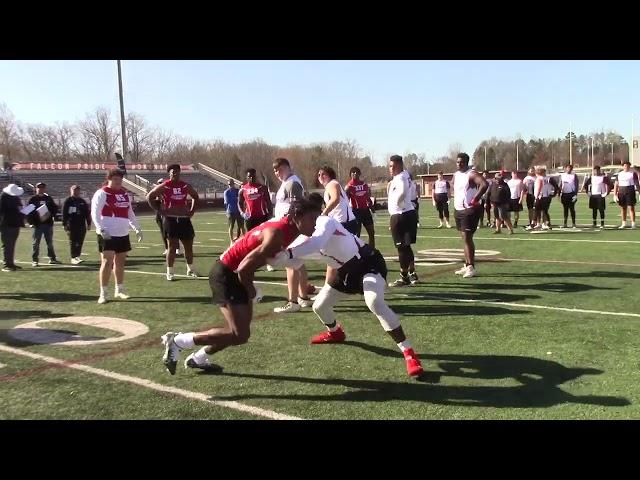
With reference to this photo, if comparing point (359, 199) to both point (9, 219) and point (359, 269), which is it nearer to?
point (359, 269)

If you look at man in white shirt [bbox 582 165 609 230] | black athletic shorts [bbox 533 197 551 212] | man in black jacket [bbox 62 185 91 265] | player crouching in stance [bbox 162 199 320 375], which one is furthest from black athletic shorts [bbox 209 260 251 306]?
man in white shirt [bbox 582 165 609 230]

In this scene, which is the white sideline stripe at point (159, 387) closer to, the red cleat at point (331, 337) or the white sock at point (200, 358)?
the white sock at point (200, 358)

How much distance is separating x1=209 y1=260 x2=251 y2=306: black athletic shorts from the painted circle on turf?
2102 mm

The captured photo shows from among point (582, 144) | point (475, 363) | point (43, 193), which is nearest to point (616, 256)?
point (475, 363)

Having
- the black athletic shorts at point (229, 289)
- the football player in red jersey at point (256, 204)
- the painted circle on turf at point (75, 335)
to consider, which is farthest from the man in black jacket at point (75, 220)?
the black athletic shorts at point (229, 289)

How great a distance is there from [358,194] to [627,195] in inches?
435

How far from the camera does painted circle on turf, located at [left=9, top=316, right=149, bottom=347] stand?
6320 millimetres

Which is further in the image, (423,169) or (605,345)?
(423,169)

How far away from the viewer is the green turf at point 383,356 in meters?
4.30

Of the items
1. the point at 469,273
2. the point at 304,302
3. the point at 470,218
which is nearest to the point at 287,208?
the point at 304,302

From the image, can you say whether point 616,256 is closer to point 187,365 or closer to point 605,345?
point 605,345

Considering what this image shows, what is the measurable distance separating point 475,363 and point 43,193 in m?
12.4

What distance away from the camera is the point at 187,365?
17.1 ft

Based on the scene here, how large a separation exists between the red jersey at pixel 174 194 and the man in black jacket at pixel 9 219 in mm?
4863
